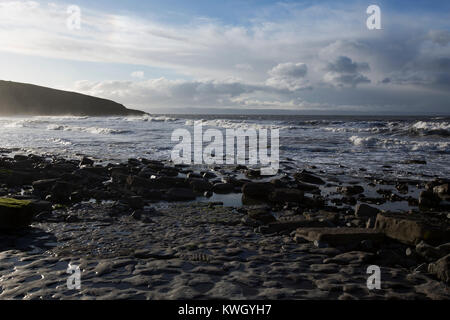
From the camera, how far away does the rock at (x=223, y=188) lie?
10.6m

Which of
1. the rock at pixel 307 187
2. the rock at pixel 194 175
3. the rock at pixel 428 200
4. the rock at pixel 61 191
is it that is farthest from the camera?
the rock at pixel 194 175

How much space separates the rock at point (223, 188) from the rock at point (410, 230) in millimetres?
5002

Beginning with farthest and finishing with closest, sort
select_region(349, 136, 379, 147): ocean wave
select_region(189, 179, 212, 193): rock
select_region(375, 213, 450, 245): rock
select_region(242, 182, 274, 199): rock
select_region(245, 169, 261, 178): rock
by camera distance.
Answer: select_region(349, 136, 379, 147): ocean wave < select_region(245, 169, 261, 178): rock < select_region(189, 179, 212, 193): rock < select_region(242, 182, 274, 199): rock < select_region(375, 213, 450, 245): rock

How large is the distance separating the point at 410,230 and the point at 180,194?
5.75 meters

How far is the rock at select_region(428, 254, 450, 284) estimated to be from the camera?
4512 millimetres

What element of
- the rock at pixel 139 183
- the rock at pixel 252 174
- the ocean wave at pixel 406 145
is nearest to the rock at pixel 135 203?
the rock at pixel 139 183

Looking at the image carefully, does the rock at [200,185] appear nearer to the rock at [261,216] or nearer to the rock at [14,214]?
the rock at [261,216]

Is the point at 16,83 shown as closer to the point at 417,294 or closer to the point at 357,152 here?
the point at 357,152

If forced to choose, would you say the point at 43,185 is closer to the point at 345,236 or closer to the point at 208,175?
the point at 208,175

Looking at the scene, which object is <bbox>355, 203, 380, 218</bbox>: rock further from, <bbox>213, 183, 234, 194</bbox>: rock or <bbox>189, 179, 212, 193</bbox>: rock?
<bbox>189, 179, 212, 193</bbox>: rock

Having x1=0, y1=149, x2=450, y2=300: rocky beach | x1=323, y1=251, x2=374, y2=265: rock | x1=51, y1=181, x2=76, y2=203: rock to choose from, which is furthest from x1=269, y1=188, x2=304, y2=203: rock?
x1=51, y1=181, x2=76, y2=203: rock

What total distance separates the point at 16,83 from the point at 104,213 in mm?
121978

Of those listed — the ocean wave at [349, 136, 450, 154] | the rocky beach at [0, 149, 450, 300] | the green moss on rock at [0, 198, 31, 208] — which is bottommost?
the rocky beach at [0, 149, 450, 300]

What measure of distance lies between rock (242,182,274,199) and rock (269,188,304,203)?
0.35m
